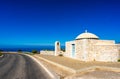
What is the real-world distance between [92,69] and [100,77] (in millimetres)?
3970

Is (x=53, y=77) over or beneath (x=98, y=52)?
beneath

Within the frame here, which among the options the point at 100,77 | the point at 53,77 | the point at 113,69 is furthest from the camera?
the point at 113,69

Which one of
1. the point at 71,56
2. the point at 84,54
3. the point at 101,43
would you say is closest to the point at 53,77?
the point at 84,54

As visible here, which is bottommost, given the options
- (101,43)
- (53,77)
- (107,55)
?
(53,77)

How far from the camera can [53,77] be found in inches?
607

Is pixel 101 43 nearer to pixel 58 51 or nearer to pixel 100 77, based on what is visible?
pixel 100 77

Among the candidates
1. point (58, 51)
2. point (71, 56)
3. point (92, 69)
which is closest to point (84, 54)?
point (71, 56)

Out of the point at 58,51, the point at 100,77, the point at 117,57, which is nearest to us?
the point at 100,77

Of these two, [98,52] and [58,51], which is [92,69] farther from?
[58,51]

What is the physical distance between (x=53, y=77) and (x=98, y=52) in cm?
1463

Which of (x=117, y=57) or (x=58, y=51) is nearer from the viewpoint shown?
(x=117, y=57)

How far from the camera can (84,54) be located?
29234 mm

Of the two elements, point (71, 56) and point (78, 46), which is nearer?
point (78, 46)

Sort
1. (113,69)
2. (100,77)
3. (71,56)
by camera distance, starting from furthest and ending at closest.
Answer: (71,56), (113,69), (100,77)
